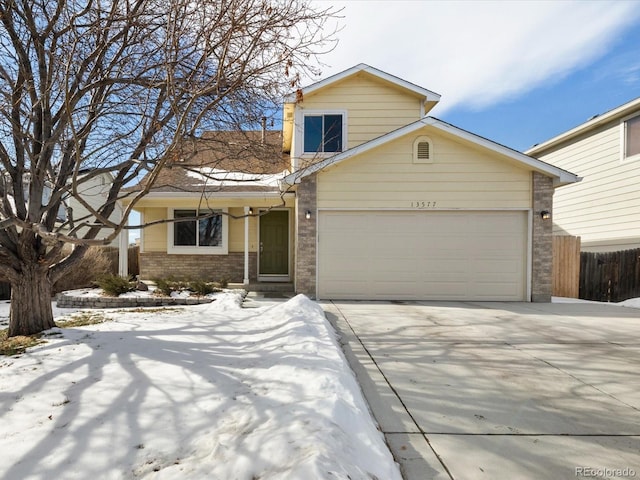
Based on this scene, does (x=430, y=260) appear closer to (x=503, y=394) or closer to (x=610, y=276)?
(x=610, y=276)

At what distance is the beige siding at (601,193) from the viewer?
34.3 feet

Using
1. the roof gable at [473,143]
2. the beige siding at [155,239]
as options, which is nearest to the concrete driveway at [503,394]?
the roof gable at [473,143]

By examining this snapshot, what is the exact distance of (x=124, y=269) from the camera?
10219mm

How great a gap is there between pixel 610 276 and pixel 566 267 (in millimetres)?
1037

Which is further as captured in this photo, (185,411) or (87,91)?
(87,91)

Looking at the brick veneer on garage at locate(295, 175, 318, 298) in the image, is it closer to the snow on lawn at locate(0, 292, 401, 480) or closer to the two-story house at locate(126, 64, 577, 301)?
the two-story house at locate(126, 64, 577, 301)

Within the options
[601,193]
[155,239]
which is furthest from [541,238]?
[155,239]

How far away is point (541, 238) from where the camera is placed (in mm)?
8523

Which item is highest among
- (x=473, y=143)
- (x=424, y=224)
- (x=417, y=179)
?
(x=473, y=143)

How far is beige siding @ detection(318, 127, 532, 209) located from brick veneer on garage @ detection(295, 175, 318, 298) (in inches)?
9.6

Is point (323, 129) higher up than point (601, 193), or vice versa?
point (323, 129)

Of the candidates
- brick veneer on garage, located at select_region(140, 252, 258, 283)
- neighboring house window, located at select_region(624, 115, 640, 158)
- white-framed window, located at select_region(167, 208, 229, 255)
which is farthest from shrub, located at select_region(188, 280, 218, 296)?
neighboring house window, located at select_region(624, 115, 640, 158)

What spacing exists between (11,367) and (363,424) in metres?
3.62

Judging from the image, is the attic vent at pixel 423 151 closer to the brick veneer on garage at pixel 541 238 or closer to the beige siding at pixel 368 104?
the beige siding at pixel 368 104
